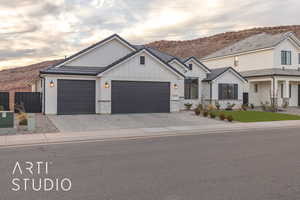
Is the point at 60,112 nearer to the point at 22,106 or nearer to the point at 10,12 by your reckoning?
the point at 22,106

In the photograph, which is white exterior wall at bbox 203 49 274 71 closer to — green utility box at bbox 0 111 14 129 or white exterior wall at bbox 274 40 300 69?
white exterior wall at bbox 274 40 300 69

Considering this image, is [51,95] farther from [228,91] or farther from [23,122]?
[228,91]

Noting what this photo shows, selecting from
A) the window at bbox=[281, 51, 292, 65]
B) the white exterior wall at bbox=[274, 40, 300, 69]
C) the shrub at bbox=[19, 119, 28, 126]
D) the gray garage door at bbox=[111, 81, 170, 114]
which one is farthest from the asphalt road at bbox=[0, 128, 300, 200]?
the window at bbox=[281, 51, 292, 65]

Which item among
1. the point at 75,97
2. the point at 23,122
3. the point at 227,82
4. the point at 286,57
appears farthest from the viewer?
the point at 286,57

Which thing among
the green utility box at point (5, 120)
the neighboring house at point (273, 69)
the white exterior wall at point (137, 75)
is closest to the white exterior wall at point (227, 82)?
the neighboring house at point (273, 69)

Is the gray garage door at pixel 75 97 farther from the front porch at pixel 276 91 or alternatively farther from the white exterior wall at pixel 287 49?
the white exterior wall at pixel 287 49

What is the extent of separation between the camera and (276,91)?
107 feet

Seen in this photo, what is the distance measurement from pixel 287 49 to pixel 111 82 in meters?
23.3

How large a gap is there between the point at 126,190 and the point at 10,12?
68.0ft

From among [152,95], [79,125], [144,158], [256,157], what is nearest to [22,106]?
[79,125]

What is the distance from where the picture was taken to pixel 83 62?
24578 millimetres

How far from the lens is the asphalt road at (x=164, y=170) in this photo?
557 centimetres

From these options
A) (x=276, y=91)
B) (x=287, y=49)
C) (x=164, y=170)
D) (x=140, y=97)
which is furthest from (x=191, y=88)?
(x=164, y=170)

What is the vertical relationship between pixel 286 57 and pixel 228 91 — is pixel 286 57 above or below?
above
